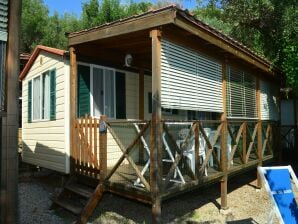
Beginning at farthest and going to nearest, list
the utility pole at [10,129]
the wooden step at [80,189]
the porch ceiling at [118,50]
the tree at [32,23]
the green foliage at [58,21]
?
the tree at [32,23]
the green foliage at [58,21]
the porch ceiling at [118,50]
the wooden step at [80,189]
the utility pole at [10,129]

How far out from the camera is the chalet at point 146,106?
5.94m

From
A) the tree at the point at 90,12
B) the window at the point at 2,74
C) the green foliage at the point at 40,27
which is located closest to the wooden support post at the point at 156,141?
the window at the point at 2,74

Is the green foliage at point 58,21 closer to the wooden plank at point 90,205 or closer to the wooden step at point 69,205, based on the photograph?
the wooden step at point 69,205

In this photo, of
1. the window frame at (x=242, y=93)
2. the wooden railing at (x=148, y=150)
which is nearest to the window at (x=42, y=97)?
the wooden railing at (x=148, y=150)

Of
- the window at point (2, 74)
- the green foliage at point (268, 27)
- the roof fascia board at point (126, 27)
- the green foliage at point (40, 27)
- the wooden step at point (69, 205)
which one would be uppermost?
the green foliage at point (40, 27)

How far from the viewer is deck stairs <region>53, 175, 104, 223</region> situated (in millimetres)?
6582

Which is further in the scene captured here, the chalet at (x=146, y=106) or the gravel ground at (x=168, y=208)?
the gravel ground at (x=168, y=208)

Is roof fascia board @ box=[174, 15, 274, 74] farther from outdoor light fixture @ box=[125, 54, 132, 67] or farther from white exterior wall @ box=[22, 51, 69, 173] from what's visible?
white exterior wall @ box=[22, 51, 69, 173]

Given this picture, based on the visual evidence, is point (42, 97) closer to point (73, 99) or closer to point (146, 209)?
point (73, 99)

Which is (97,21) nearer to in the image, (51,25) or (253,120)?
(51,25)

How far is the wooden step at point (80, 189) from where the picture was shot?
6.97 m

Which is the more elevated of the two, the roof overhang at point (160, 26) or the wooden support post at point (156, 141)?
the roof overhang at point (160, 26)

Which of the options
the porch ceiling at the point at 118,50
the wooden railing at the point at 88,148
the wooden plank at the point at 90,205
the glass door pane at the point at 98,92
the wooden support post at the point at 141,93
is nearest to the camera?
the wooden plank at the point at 90,205

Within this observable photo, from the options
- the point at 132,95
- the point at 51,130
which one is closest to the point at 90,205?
the point at 51,130
